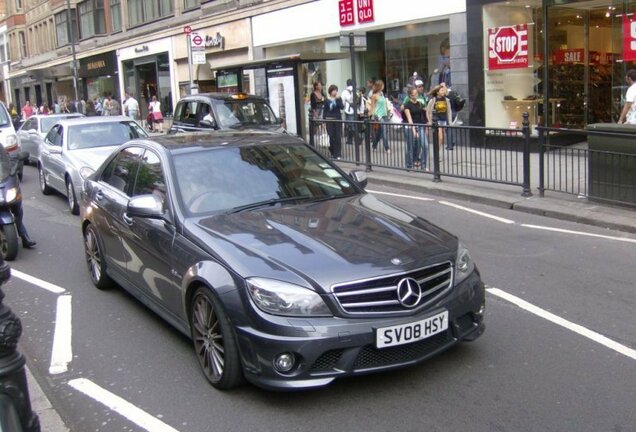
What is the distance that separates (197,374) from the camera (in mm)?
4535

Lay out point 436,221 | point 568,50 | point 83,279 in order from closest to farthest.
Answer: point 83,279 < point 436,221 < point 568,50

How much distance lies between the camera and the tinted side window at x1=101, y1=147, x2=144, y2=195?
5.89m

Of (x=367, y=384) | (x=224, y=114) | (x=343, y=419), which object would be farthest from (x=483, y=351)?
(x=224, y=114)

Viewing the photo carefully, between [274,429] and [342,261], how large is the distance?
1035 mm

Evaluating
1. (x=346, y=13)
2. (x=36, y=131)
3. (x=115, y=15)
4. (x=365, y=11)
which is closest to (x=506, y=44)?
(x=365, y=11)

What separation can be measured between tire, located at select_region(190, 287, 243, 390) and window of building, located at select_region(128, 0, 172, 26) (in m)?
31.9

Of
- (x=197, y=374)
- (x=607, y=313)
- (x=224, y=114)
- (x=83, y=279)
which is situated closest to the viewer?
(x=197, y=374)

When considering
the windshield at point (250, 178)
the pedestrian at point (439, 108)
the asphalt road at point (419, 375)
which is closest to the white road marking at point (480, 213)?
the asphalt road at point (419, 375)

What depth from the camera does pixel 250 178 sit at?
5191 mm

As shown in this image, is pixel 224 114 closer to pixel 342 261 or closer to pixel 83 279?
pixel 83 279

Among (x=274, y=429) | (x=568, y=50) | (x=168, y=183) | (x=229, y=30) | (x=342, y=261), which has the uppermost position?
(x=229, y=30)

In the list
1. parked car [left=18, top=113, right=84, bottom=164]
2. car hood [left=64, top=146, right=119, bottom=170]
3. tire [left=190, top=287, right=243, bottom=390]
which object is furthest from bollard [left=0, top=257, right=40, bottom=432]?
parked car [left=18, top=113, right=84, bottom=164]

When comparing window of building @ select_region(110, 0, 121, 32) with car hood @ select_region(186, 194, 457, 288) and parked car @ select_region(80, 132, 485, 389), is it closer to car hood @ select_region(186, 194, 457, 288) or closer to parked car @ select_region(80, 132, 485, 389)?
parked car @ select_region(80, 132, 485, 389)

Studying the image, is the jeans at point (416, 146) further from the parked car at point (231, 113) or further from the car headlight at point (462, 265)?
the car headlight at point (462, 265)
